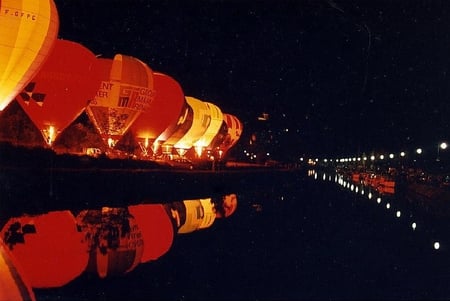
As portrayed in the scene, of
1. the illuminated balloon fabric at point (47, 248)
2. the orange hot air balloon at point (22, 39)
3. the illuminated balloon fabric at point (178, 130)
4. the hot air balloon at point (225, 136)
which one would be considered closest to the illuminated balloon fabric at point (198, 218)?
the illuminated balloon fabric at point (47, 248)

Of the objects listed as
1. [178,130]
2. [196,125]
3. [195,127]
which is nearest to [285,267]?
[178,130]

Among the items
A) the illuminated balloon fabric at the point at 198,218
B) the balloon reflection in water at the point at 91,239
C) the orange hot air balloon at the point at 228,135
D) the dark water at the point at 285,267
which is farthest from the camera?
the orange hot air balloon at the point at 228,135

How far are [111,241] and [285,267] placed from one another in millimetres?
3468

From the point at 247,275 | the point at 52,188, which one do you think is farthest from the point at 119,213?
the point at 247,275

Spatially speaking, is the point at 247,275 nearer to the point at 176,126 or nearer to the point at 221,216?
the point at 221,216

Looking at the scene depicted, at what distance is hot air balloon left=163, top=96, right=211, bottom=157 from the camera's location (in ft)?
142

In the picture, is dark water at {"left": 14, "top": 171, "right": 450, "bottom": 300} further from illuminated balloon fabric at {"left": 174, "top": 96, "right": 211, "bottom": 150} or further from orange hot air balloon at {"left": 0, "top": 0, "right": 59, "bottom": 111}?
illuminated balloon fabric at {"left": 174, "top": 96, "right": 211, "bottom": 150}

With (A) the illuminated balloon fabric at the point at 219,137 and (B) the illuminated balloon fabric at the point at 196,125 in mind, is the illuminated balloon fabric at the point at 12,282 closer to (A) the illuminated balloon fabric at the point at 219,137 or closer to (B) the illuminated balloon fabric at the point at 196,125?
(B) the illuminated balloon fabric at the point at 196,125

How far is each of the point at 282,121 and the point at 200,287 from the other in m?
109

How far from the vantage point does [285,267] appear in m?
8.80

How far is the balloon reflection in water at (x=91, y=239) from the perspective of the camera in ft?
27.3

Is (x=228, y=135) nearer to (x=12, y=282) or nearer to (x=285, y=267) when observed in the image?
(x=285, y=267)

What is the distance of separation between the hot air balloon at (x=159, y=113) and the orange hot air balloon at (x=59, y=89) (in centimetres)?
713

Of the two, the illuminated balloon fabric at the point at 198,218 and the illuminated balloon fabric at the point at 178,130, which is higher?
the illuminated balloon fabric at the point at 178,130
